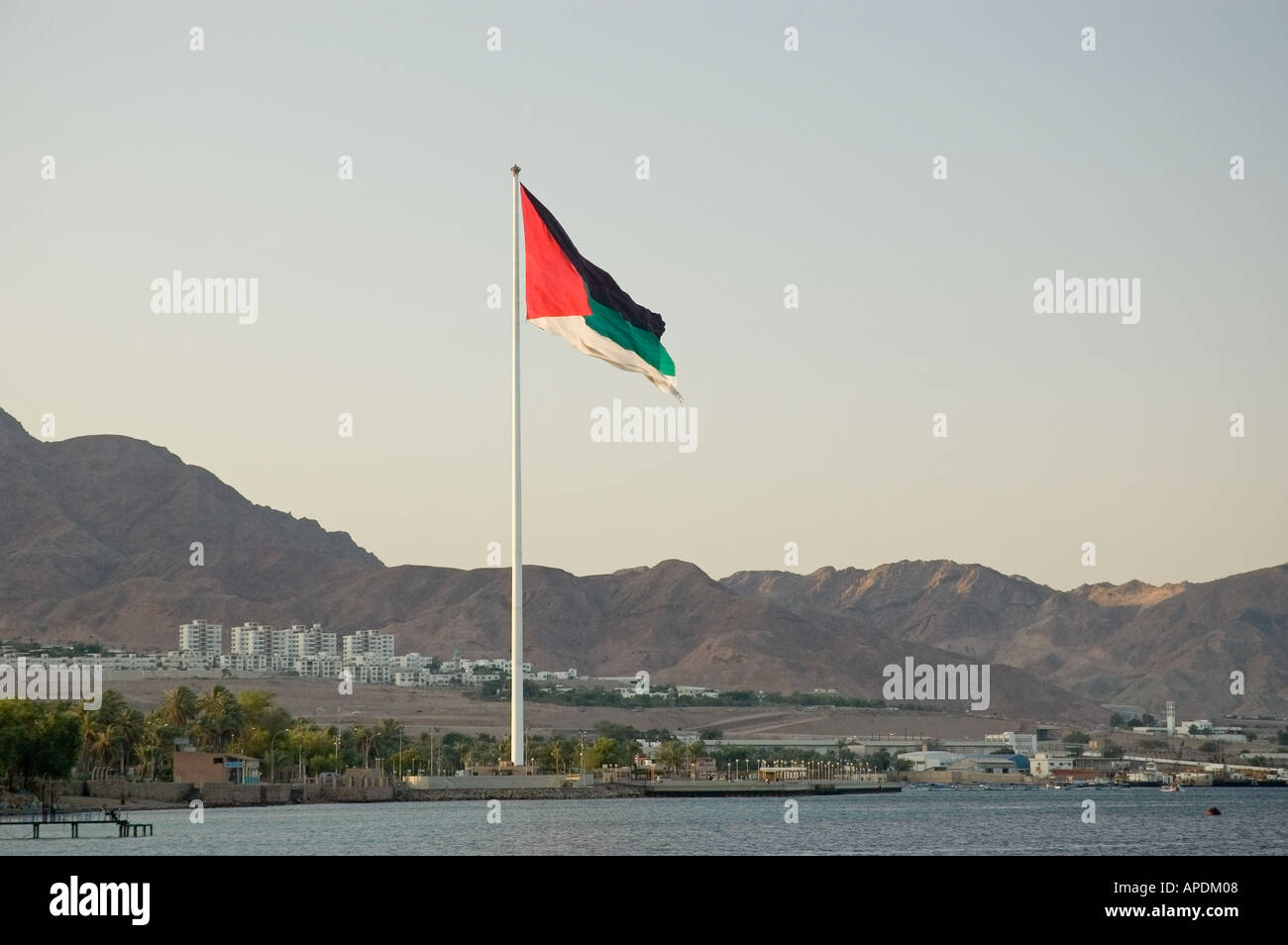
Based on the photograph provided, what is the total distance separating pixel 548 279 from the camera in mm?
55125

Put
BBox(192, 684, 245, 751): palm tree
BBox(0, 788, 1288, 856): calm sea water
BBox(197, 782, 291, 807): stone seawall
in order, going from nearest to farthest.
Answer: BBox(0, 788, 1288, 856): calm sea water
BBox(197, 782, 291, 807): stone seawall
BBox(192, 684, 245, 751): palm tree

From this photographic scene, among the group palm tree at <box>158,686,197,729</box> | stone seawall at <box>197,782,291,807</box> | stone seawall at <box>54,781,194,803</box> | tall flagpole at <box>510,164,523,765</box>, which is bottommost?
stone seawall at <box>197,782,291,807</box>

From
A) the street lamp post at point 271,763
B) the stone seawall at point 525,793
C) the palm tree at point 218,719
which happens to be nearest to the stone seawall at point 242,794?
the stone seawall at point 525,793

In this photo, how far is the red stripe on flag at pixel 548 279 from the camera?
178 ft

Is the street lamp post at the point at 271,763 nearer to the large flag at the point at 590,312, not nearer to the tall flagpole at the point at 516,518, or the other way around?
the tall flagpole at the point at 516,518

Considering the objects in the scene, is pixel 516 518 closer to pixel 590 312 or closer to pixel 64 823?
pixel 590 312

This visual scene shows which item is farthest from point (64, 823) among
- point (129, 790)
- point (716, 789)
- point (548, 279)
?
point (716, 789)

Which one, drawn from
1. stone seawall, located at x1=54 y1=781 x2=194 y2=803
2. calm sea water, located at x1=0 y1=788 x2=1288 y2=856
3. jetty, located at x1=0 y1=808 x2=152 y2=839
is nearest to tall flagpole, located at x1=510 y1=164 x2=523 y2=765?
calm sea water, located at x1=0 y1=788 x2=1288 y2=856

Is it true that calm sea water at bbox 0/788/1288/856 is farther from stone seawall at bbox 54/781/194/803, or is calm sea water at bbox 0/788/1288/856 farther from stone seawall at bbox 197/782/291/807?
stone seawall at bbox 197/782/291/807

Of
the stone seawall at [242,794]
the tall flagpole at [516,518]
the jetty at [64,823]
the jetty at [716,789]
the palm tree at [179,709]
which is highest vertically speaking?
the tall flagpole at [516,518]

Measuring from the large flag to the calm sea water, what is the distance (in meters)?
19.6

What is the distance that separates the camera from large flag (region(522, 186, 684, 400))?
54.1 meters
